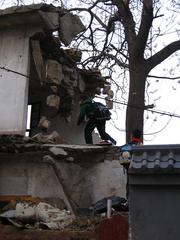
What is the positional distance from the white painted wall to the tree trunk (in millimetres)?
2492

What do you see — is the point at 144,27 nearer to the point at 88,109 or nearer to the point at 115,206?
the point at 88,109

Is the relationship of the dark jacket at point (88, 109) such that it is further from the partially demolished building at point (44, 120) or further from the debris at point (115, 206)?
the debris at point (115, 206)

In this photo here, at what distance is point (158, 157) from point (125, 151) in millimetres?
3206

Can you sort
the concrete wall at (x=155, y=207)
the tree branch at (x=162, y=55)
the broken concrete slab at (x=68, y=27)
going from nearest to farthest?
1. the concrete wall at (x=155, y=207)
2. the broken concrete slab at (x=68, y=27)
3. the tree branch at (x=162, y=55)

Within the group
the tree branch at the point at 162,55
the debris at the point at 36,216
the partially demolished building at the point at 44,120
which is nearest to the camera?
the debris at the point at 36,216

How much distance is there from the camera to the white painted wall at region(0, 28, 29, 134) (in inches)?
499

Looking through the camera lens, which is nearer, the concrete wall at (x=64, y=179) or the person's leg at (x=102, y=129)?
the concrete wall at (x=64, y=179)

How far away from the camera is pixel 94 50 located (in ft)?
52.0

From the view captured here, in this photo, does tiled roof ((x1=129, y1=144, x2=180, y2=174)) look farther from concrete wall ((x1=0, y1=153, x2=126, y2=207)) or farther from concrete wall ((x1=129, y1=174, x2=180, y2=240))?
concrete wall ((x1=0, y1=153, x2=126, y2=207))

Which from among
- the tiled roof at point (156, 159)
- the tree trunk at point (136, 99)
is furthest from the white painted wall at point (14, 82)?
the tiled roof at point (156, 159)

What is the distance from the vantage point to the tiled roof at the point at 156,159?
633 centimetres

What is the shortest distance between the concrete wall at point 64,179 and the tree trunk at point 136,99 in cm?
154

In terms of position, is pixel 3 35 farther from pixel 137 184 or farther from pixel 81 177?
pixel 137 184

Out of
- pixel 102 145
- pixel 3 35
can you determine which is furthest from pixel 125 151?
pixel 3 35
